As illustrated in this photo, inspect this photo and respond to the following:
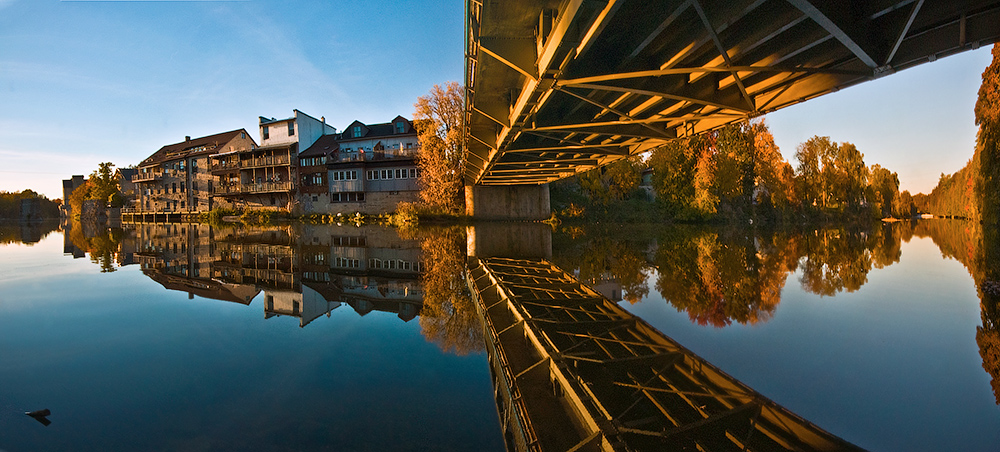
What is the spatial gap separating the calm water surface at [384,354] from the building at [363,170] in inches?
1295

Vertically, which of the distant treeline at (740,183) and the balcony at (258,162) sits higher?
the balcony at (258,162)

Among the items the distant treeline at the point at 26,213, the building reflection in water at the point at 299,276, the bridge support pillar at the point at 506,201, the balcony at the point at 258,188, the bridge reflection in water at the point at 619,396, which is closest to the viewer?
the bridge reflection in water at the point at 619,396

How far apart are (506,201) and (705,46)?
27.5 meters

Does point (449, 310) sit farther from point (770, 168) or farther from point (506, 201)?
point (770, 168)

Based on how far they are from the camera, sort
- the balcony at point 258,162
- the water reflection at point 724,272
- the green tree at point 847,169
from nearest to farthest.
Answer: the water reflection at point 724,272 < the green tree at point 847,169 < the balcony at point 258,162

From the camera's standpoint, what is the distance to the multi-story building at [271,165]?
152ft

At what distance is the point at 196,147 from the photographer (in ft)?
186

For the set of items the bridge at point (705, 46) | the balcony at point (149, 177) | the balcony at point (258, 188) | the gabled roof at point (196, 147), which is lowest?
the bridge at point (705, 46)

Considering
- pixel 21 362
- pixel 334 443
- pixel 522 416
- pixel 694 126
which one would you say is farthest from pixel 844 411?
pixel 694 126

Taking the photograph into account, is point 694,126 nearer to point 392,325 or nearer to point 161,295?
point 392,325

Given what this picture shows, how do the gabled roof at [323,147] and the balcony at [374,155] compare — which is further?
the gabled roof at [323,147]

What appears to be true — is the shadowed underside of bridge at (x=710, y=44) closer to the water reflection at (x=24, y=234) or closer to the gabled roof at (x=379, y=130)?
the water reflection at (x=24, y=234)

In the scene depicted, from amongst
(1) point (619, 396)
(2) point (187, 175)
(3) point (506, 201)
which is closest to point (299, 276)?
(1) point (619, 396)

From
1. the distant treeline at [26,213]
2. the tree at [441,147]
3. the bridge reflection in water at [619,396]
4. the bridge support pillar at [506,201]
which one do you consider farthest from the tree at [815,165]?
the distant treeline at [26,213]
